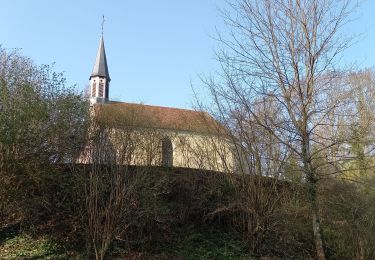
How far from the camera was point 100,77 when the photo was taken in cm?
4747

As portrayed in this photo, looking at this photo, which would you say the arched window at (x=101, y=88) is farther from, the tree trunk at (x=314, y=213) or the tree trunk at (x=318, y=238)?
the tree trunk at (x=318, y=238)

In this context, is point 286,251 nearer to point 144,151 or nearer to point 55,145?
point 144,151

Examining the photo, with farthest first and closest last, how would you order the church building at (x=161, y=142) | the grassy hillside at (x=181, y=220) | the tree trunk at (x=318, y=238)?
the church building at (x=161, y=142) → the tree trunk at (x=318, y=238) → the grassy hillside at (x=181, y=220)

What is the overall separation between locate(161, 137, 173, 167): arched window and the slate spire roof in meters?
34.3

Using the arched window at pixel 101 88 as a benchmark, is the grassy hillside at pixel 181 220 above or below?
below

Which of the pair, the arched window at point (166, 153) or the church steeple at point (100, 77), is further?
the church steeple at point (100, 77)

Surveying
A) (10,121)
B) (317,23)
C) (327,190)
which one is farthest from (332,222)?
(10,121)

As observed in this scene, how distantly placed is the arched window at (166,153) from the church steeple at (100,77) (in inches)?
1290

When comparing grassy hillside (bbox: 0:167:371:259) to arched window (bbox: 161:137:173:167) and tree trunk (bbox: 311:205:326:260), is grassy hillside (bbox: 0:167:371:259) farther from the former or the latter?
tree trunk (bbox: 311:205:326:260)

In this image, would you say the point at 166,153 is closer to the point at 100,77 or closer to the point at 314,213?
the point at 314,213

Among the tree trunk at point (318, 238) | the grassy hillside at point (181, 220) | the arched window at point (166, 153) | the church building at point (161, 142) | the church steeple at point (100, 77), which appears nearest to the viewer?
the grassy hillside at point (181, 220)

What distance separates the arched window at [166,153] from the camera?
13.9 m

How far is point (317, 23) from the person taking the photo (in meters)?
11.7

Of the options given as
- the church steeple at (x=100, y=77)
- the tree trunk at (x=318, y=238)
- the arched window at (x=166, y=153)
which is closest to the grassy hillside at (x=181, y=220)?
the arched window at (x=166, y=153)
